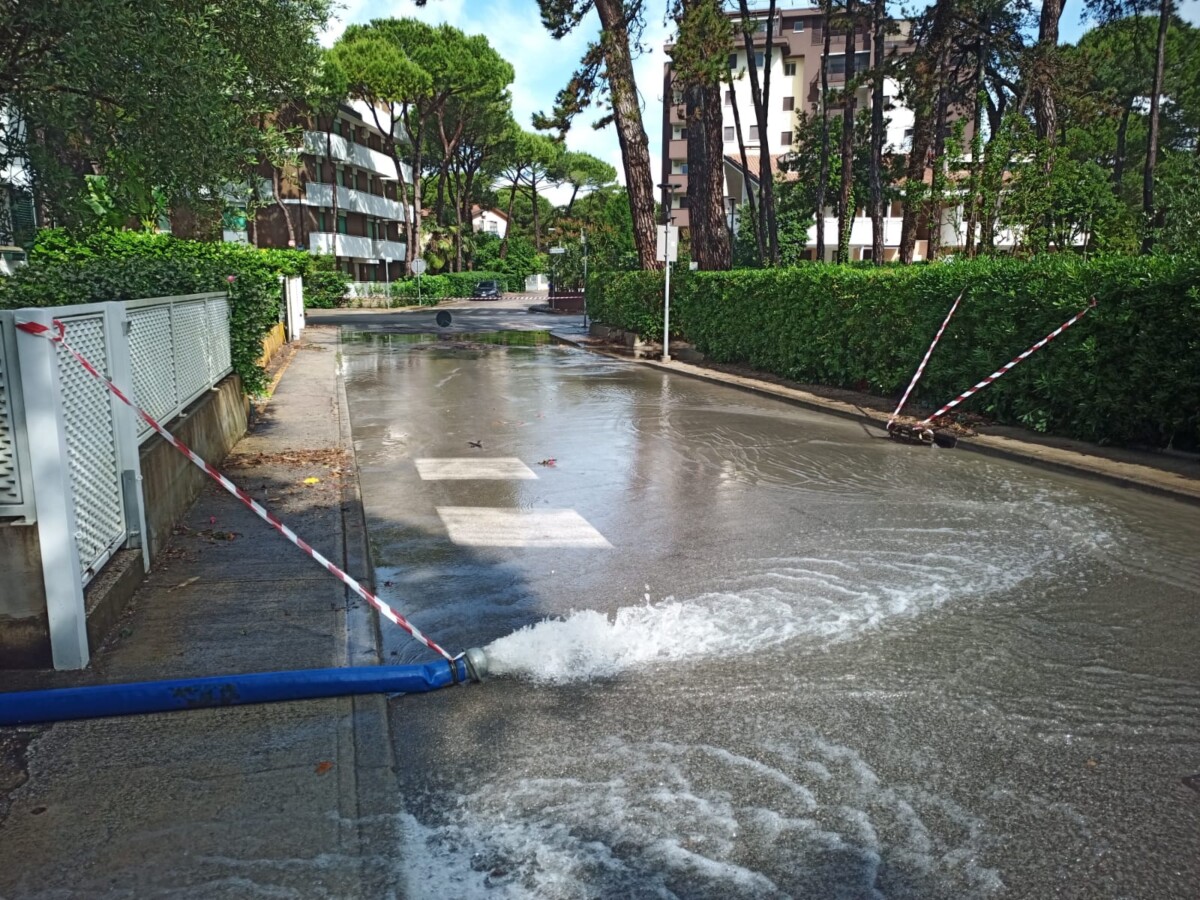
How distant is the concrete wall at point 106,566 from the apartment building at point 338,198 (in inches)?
2006

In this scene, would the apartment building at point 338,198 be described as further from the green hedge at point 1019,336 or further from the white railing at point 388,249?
the green hedge at point 1019,336

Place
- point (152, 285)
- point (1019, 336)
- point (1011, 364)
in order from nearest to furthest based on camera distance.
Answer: point (152, 285)
point (1011, 364)
point (1019, 336)

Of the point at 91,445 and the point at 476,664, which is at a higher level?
the point at 91,445

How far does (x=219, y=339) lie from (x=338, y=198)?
190 ft

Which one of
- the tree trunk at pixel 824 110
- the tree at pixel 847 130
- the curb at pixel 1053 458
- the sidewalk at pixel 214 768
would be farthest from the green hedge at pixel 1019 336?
the tree at pixel 847 130

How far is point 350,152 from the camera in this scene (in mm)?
63438

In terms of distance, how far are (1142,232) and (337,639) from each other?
26.1 metres

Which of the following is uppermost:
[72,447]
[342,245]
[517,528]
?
[342,245]

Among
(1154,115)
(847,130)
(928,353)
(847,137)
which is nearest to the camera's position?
(928,353)

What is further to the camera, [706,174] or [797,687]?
[706,174]

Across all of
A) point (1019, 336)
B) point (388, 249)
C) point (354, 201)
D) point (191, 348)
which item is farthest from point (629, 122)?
point (388, 249)

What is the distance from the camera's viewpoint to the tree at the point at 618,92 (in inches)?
896

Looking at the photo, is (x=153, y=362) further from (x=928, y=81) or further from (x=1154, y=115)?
(x=1154, y=115)

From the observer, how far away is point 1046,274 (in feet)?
35.7
